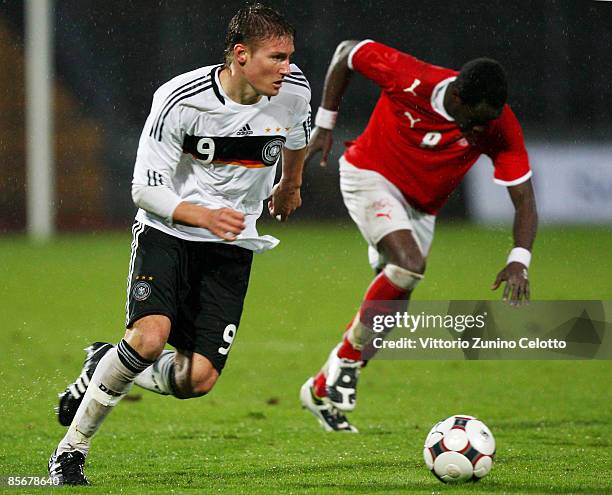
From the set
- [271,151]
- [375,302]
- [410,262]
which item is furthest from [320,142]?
[271,151]

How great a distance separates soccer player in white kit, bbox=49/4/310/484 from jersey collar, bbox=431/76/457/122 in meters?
1.12

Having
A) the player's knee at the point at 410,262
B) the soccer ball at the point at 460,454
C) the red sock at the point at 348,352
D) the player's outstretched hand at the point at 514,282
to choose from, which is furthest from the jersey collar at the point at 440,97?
the soccer ball at the point at 460,454

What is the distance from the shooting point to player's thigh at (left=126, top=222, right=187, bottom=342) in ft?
14.2

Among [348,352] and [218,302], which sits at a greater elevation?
[218,302]

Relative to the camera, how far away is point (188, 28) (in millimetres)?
9086

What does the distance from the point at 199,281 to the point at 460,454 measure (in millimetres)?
1322

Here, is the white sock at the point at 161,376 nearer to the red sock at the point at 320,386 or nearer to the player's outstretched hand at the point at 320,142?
the red sock at the point at 320,386

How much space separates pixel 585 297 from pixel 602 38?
113 inches

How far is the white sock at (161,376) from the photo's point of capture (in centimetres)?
477

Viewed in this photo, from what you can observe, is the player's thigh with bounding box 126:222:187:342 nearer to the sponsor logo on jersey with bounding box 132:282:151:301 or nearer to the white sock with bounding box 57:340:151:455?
the sponsor logo on jersey with bounding box 132:282:151:301

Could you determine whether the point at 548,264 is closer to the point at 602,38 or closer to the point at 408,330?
the point at 602,38

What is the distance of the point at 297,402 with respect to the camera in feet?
21.7

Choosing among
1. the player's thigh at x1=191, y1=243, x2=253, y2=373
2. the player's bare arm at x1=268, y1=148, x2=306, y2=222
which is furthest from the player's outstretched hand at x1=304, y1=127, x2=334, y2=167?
the player's thigh at x1=191, y1=243, x2=253, y2=373

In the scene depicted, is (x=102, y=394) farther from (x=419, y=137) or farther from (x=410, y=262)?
(x=419, y=137)
